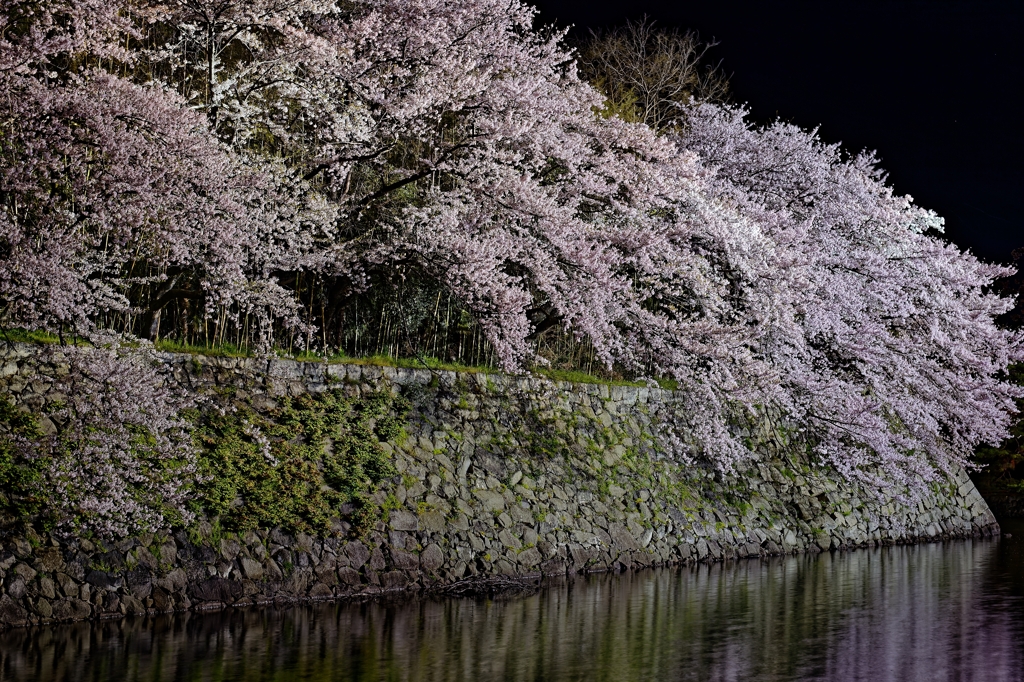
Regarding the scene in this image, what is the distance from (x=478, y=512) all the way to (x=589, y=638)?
4643 millimetres

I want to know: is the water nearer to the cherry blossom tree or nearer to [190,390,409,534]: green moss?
[190,390,409,534]: green moss

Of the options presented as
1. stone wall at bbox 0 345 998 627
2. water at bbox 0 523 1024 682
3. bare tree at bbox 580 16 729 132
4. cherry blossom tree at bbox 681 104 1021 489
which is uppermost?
bare tree at bbox 580 16 729 132

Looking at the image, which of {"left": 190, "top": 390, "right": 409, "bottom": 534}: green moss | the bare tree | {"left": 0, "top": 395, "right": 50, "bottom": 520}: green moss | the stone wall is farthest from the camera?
the bare tree

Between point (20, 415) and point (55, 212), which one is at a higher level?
point (55, 212)

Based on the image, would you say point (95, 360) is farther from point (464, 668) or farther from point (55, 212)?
point (464, 668)

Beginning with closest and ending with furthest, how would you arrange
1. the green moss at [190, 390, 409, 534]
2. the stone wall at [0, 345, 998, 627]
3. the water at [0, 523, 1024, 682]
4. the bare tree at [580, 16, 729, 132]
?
the water at [0, 523, 1024, 682] < the stone wall at [0, 345, 998, 627] < the green moss at [190, 390, 409, 534] < the bare tree at [580, 16, 729, 132]

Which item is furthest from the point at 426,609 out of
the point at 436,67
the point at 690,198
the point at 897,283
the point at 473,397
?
the point at 897,283

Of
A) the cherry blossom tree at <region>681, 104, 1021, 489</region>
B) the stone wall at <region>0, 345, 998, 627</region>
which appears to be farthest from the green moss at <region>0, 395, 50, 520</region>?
the cherry blossom tree at <region>681, 104, 1021, 489</region>

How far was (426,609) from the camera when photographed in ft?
43.8

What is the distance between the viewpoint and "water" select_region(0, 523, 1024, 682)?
980cm

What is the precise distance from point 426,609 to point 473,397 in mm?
4834

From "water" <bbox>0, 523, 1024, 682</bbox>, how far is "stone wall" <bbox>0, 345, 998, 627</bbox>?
1.79ft

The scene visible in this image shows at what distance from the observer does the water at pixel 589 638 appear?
9797 millimetres

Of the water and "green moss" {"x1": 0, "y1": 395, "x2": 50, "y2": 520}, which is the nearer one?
the water
